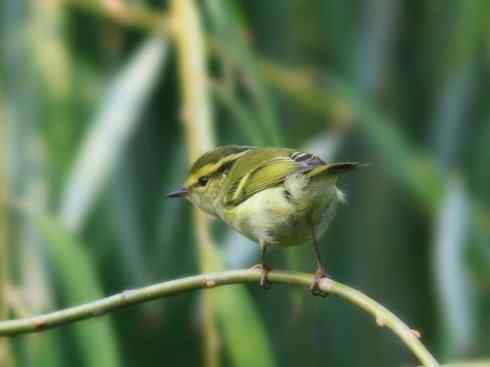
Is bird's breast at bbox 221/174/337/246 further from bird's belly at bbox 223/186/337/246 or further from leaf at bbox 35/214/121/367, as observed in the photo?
leaf at bbox 35/214/121/367

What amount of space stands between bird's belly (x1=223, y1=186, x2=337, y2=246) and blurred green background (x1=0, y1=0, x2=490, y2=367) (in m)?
0.17

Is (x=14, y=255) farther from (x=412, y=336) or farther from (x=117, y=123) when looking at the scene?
(x=412, y=336)

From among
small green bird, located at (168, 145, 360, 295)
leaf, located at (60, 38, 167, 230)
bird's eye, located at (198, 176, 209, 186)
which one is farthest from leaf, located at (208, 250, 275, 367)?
leaf, located at (60, 38, 167, 230)

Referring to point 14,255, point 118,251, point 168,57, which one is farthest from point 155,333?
point 168,57

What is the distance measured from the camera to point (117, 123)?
3.18 metres

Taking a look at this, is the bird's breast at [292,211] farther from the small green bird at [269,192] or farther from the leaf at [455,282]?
the leaf at [455,282]

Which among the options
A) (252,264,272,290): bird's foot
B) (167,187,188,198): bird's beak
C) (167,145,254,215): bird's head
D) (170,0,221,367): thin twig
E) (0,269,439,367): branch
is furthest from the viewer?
(167,187,188,198): bird's beak

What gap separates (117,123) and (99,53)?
374 mm

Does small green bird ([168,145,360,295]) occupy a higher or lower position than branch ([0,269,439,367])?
higher

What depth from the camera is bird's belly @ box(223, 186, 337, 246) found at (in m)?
2.36

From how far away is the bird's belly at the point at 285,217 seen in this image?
2361mm

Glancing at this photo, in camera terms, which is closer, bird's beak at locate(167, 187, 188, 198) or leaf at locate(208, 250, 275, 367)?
leaf at locate(208, 250, 275, 367)

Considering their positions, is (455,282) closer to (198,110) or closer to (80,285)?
(198,110)

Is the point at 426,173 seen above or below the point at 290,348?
above
